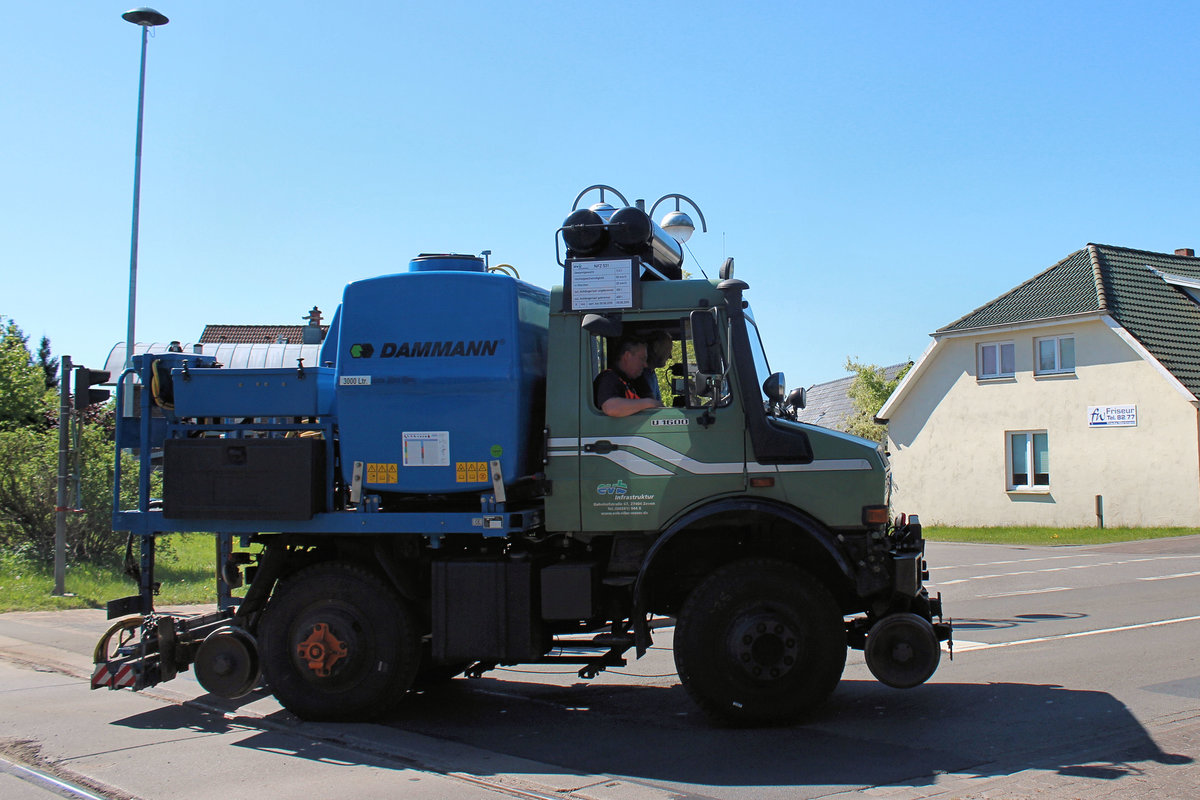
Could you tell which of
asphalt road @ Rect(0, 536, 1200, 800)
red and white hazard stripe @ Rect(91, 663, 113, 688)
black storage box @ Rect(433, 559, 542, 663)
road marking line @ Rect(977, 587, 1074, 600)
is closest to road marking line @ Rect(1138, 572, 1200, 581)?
road marking line @ Rect(977, 587, 1074, 600)

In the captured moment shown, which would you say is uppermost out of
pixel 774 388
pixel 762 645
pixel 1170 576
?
pixel 774 388

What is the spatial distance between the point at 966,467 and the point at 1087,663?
79.6 ft

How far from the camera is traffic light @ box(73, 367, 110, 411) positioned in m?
11.2

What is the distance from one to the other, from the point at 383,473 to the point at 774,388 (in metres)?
2.59

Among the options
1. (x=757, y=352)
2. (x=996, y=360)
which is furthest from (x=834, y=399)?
(x=757, y=352)

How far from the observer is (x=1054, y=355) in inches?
1178

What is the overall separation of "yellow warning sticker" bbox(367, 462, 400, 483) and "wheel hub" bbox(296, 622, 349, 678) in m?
1.01

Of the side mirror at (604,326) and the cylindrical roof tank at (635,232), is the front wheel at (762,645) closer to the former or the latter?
the side mirror at (604,326)

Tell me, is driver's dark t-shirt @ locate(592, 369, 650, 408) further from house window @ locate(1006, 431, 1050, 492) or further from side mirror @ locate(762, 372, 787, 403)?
house window @ locate(1006, 431, 1050, 492)

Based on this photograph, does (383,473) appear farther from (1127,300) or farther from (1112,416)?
(1127,300)

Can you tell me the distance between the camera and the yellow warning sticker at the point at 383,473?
7223 millimetres

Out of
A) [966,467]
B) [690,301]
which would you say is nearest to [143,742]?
[690,301]

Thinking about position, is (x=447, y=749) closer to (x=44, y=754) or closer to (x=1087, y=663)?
(x=44, y=754)

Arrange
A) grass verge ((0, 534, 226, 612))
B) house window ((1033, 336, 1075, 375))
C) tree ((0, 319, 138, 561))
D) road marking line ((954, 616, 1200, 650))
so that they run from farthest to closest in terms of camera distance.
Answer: house window ((1033, 336, 1075, 375)), tree ((0, 319, 138, 561)), grass verge ((0, 534, 226, 612)), road marking line ((954, 616, 1200, 650))
